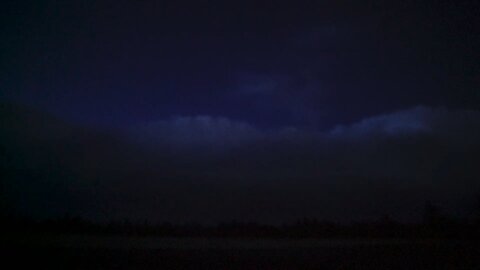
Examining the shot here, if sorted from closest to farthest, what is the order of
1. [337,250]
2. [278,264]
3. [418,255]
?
[278,264] → [418,255] → [337,250]

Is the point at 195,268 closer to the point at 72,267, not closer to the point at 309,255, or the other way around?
the point at 72,267

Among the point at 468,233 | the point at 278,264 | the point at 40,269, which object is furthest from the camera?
the point at 468,233

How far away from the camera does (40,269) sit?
91.1 feet

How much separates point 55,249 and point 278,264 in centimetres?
1448

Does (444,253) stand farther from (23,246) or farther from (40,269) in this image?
(23,246)

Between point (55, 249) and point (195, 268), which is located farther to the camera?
point (55, 249)

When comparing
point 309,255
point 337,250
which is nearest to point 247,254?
point 309,255

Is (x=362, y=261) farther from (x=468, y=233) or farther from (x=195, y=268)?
(x=468, y=233)

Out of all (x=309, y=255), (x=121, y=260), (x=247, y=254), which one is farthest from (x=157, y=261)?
(x=309, y=255)

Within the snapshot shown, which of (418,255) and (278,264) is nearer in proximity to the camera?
(278,264)

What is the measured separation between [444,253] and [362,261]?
662cm

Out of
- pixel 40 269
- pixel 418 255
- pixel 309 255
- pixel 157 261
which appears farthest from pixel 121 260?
pixel 418 255

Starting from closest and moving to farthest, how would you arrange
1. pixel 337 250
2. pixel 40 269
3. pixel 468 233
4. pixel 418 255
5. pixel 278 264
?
1. pixel 40 269
2. pixel 278 264
3. pixel 418 255
4. pixel 337 250
5. pixel 468 233

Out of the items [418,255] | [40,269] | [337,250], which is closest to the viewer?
[40,269]
